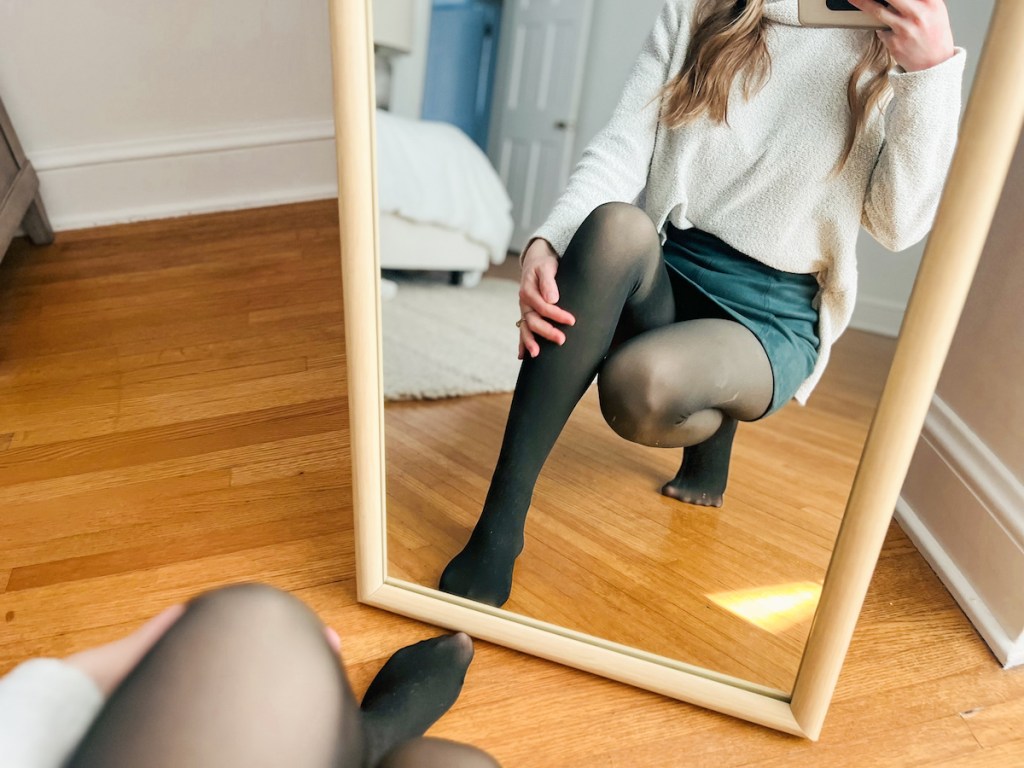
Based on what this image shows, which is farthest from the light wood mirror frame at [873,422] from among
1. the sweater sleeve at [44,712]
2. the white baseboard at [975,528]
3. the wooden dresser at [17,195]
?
the wooden dresser at [17,195]

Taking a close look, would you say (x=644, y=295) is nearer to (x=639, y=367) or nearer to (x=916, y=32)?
(x=639, y=367)

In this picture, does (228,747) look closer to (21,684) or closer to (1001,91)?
(21,684)

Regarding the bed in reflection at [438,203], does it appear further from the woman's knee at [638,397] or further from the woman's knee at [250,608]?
the woman's knee at [250,608]

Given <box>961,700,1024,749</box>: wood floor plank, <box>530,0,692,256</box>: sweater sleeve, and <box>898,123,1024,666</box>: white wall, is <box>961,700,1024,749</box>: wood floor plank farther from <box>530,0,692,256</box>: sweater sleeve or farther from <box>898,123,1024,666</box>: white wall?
<box>530,0,692,256</box>: sweater sleeve

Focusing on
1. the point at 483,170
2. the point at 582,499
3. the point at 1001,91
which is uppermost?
the point at 1001,91

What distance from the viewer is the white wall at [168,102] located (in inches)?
77.3

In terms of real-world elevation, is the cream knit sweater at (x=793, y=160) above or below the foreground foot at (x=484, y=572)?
above

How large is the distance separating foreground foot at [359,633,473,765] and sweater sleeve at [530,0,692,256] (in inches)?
17.8

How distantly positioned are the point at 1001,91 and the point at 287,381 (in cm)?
117

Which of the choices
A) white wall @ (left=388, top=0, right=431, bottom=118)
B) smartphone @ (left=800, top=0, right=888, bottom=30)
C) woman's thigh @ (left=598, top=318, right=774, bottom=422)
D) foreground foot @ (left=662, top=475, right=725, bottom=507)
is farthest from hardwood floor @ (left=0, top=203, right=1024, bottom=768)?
smartphone @ (left=800, top=0, right=888, bottom=30)

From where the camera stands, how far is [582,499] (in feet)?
2.82

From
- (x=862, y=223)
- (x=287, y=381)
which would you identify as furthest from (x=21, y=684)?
(x=287, y=381)

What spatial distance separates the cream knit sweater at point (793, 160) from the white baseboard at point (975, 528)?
38cm

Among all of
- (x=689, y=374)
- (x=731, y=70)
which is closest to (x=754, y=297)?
(x=689, y=374)
